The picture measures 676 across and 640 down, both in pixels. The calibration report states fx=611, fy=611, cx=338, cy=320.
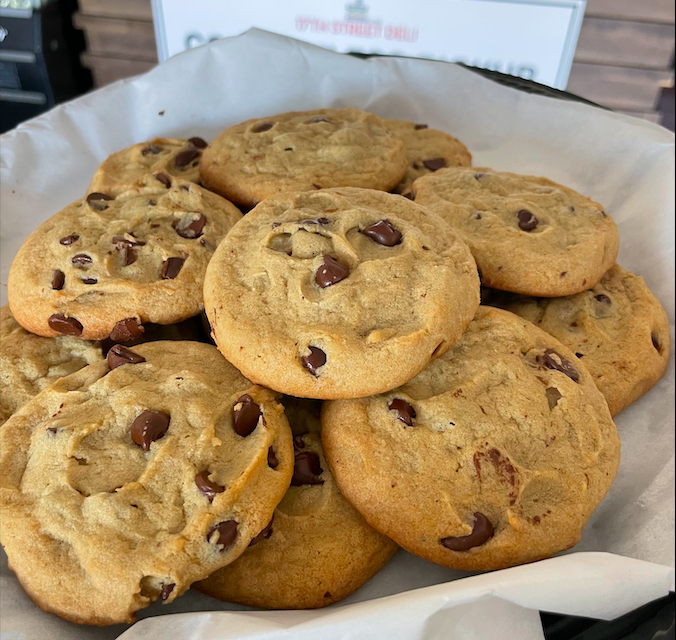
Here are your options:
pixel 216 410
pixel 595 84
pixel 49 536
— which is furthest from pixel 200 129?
pixel 595 84

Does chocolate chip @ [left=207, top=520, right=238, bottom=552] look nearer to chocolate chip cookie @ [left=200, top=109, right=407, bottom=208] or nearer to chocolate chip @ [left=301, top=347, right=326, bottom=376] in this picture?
chocolate chip @ [left=301, top=347, right=326, bottom=376]

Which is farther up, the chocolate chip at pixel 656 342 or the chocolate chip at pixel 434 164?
the chocolate chip at pixel 434 164

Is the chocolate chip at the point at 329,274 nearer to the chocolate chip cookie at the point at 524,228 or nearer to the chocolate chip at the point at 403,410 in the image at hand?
the chocolate chip at the point at 403,410

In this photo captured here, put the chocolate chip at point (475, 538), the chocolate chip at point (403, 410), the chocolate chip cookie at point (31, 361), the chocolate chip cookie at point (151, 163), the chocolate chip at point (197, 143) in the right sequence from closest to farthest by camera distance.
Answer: the chocolate chip at point (475, 538), the chocolate chip at point (403, 410), the chocolate chip cookie at point (31, 361), the chocolate chip cookie at point (151, 163), the chocolate chip at point (197, 143)

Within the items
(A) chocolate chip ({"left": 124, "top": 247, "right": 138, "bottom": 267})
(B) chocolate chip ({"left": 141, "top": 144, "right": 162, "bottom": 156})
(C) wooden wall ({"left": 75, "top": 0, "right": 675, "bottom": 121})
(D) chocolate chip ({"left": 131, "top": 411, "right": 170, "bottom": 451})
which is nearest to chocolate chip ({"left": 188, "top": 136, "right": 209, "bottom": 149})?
(B) chocolate chip ({"left": 141, "top": 144, "right": 162, "bottom": 156})

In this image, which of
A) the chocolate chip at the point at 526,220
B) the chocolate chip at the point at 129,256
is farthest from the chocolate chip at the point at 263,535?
the chocolate chip at the point at 526,220

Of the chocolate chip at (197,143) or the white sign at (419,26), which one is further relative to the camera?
the white sign at (419,26)
